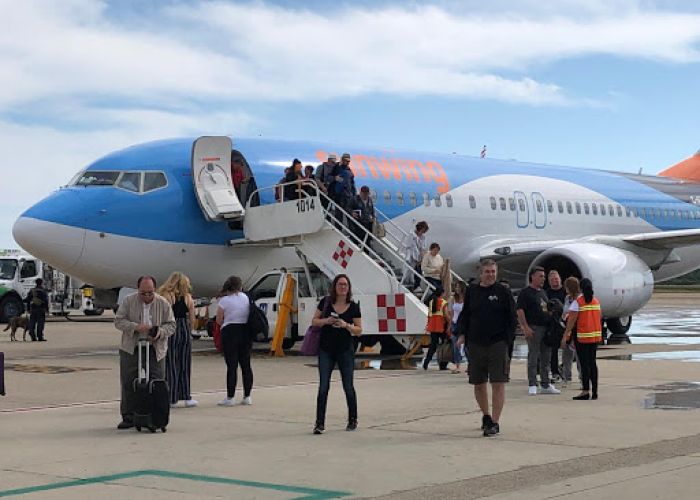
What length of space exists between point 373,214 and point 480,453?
11606 millimetres

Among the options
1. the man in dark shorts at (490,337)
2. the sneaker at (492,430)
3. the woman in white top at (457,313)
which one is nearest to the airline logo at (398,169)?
the woman in white top at (457,313)

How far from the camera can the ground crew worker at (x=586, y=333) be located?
13.6 m

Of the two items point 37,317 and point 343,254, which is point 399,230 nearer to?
point 343,254

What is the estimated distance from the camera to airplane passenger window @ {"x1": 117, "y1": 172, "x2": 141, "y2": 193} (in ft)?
66.5

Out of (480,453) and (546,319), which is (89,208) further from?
(480,453)

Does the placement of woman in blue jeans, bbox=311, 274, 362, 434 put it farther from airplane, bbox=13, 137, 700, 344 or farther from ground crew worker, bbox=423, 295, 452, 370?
airplane, bbox=13, 137, 700, 344

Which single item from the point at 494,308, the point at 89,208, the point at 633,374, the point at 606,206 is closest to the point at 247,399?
the point at 494,308

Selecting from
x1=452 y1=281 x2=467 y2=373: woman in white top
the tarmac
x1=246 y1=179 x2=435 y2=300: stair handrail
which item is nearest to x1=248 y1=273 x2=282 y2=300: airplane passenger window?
x1=246 y1=179 x2=435 y2=300: stair handrail

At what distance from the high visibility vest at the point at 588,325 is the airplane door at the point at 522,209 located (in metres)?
12.3

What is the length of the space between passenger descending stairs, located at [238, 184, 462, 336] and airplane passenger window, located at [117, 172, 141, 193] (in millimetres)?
1958

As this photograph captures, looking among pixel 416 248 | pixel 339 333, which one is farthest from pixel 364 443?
pixel 416 248

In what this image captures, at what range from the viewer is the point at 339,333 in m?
11.1

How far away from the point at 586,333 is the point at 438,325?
13.5 ft

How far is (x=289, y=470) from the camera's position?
8758 mm
